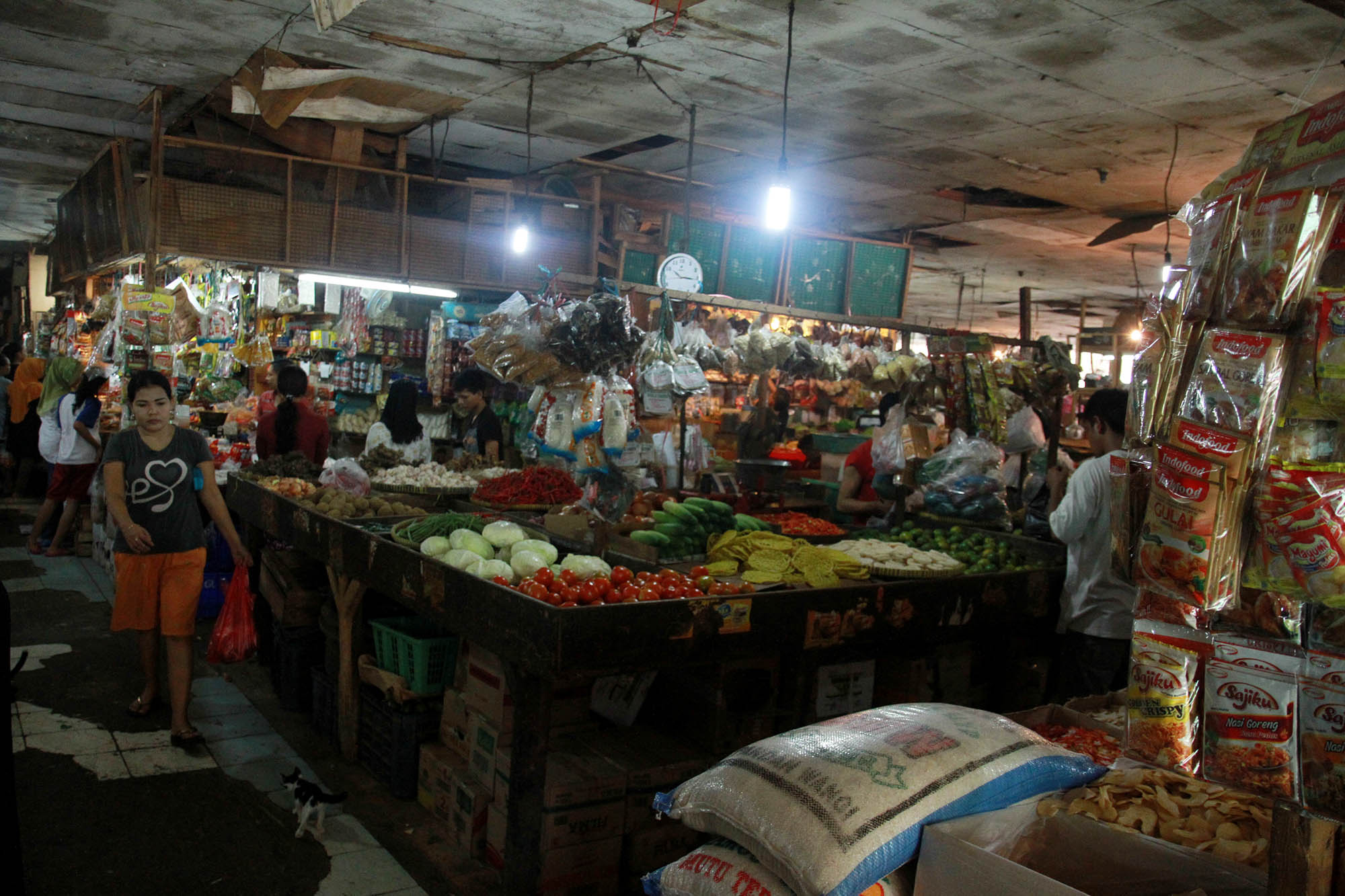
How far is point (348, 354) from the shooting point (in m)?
9.98

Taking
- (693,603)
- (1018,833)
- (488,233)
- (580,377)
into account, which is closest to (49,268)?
(488,233)

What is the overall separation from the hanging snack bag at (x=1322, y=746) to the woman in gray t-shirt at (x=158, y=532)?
456 cm

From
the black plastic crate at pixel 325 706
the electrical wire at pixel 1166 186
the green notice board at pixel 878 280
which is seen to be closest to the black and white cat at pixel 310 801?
the black plastic crate at pixel 325 706

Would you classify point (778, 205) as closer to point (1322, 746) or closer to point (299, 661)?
point (299, 661)

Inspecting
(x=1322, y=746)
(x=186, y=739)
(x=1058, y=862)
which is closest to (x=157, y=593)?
(x=186, y=739)

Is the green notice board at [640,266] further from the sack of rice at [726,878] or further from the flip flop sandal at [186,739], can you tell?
the sack of rice at [726,878]

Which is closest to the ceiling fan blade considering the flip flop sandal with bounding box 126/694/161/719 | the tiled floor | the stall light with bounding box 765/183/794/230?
the stall light with bounding box 765/183/794/230

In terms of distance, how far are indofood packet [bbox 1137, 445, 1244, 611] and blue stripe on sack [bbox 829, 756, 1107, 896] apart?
2.36 ft

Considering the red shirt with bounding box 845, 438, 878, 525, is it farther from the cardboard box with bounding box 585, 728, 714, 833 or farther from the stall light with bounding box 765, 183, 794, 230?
the cardboard box with bounding box 585, 728, 714, 833

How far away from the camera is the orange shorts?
15.2ft

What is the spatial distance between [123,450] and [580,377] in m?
2.24

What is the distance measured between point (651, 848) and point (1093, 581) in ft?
7.71

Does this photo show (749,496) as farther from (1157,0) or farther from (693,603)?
(1157,0)

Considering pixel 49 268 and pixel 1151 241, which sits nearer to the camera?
pixel 1151 241
